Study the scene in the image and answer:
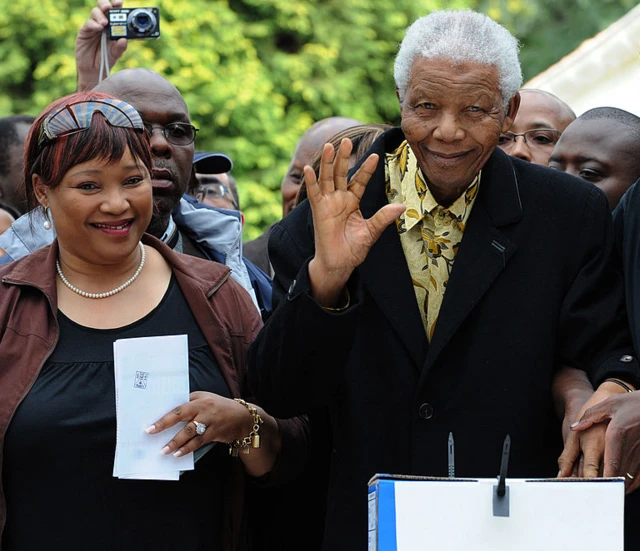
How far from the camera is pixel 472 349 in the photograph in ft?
10.5

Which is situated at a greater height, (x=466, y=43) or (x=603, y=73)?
(x=603, y=73)

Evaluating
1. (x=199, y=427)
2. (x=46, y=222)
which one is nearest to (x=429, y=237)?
(x=199, y=427)

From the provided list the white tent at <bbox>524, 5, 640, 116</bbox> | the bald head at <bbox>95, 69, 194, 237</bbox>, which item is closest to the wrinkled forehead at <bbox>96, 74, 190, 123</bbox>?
the bald head at <bbox>95, 69, 194, 237</bbox>

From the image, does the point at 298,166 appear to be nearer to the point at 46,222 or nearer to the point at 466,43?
the point at 46,222

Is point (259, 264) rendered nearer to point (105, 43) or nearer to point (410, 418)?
point (105, 43)

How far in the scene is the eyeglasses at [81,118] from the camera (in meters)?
3.37

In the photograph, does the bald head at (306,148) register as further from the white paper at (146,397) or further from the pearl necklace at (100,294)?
the white paper at (146,397)

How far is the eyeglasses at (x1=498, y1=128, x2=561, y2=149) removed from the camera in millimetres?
5449

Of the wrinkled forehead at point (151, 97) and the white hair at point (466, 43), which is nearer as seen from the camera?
the white hair at point (466, 43)

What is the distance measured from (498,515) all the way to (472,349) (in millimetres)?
834

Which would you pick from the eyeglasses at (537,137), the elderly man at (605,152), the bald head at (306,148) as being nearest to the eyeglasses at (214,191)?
the bald head at (306,148)

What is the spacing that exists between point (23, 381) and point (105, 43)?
2.45 metres

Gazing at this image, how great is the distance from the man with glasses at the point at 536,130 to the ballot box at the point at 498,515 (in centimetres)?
313

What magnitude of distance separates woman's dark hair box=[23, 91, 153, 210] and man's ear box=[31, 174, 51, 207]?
0.02 m
